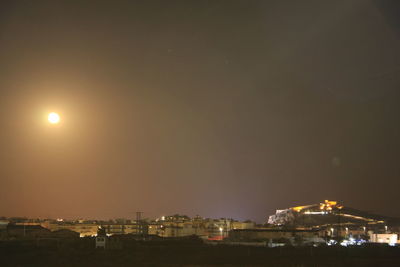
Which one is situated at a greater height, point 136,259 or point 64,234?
point 136,259

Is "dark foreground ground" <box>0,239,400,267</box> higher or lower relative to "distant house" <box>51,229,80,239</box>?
higher

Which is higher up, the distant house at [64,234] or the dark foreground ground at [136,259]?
the dark foreground ground at [136,259]

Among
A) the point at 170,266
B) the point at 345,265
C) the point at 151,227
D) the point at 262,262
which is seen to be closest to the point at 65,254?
the point at 170,266

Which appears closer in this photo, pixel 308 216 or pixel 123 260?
pixel 123 260

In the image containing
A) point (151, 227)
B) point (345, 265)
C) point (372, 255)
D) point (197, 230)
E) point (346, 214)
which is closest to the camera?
point (345, 265)

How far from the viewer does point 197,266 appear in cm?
2303

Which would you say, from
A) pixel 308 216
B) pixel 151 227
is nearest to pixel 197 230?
pixel 151 227

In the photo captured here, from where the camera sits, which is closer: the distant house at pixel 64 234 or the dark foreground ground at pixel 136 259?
the dark foreground ground at pixel 136 259

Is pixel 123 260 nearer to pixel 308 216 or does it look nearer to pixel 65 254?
pixel 65 254

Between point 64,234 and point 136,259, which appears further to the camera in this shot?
point 64,234

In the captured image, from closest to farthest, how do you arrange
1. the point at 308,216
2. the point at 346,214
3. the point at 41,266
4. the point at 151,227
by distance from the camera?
the point at 41,266 → the point at 151,227 → the point at 308,216 → the point at 346,214

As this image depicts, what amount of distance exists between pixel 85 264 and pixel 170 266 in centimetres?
455

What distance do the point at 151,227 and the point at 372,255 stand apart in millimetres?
59964

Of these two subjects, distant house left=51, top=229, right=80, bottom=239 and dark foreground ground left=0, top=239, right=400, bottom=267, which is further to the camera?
distant house left=51, top=229, right=80, bottom=239
